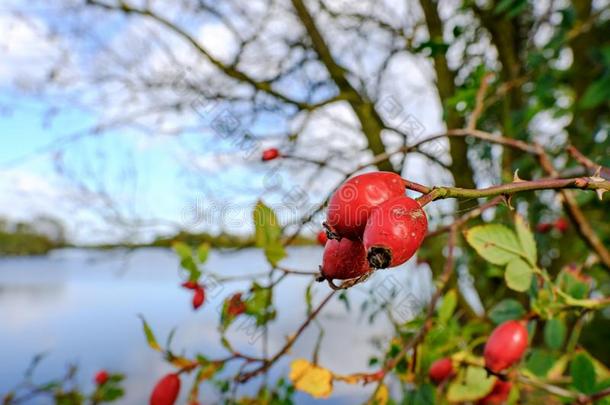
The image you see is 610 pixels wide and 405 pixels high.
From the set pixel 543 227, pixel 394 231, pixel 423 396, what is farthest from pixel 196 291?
pixel 543 227

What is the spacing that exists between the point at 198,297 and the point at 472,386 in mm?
414

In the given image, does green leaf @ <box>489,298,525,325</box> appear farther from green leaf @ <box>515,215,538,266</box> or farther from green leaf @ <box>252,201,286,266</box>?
green leaf @ <box>252,201,286,266</box>

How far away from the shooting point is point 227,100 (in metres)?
1.48

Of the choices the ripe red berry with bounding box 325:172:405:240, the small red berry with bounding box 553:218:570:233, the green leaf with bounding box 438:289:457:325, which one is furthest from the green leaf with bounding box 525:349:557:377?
the small red berry with bounding box 553:218:570:233

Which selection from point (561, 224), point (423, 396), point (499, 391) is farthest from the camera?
point (561, 224)

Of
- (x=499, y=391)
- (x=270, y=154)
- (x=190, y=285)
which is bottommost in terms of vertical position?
(x=499, y=391)

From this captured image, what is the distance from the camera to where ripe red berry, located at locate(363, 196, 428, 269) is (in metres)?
0.24

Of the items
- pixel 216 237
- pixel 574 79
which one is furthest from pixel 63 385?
pixel 574 79

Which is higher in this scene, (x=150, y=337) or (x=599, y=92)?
(x=599, y=92)

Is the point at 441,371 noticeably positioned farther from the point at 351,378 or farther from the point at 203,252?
the point at 203,252

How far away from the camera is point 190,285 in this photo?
75 centimetres

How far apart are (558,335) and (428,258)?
666 mm

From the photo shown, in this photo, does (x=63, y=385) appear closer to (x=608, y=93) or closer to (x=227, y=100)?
(x=227, y=100)

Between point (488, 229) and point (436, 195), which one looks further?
point (488, 229)
